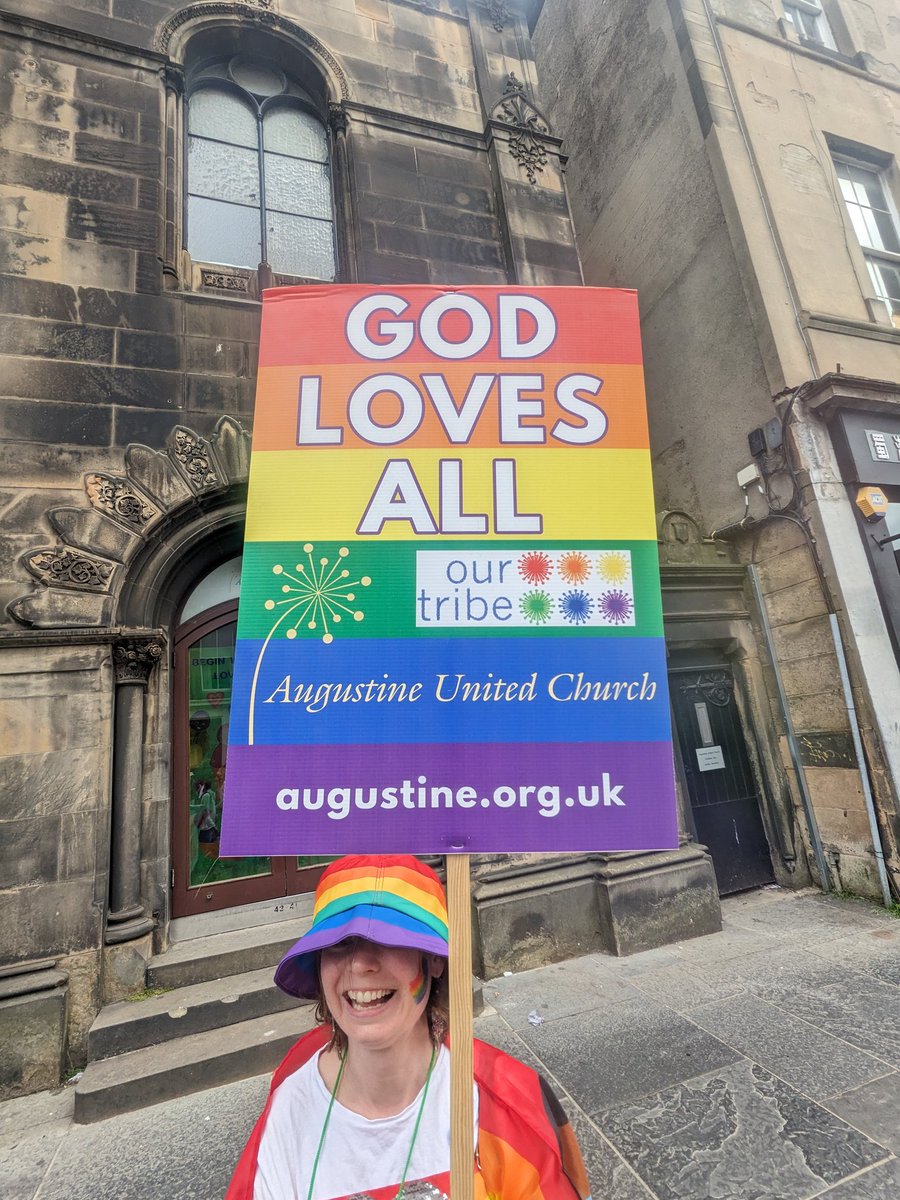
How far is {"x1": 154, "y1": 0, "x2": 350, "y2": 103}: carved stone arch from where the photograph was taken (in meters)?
5.97

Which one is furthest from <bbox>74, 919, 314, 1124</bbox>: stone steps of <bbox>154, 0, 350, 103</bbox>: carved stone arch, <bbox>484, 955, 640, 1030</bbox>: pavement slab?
<bbox>154, 0, 350, 103</bbox>: carved stone arch

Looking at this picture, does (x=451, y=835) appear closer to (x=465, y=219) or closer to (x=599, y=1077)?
(x=599, y=1077)

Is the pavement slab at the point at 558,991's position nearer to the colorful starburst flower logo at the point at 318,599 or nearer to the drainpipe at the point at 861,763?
the drainpipe at the point at 861,763

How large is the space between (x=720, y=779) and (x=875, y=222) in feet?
28.0

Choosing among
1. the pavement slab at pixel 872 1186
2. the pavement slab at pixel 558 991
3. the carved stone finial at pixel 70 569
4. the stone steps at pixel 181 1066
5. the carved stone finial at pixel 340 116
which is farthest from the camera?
the carved stone finial at pixel 340 116

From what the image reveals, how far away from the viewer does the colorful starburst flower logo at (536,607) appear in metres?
1.86

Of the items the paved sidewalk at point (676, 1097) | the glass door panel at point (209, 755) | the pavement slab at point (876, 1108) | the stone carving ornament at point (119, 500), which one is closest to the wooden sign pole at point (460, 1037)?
the paved sidewalk at point (676, 1097)

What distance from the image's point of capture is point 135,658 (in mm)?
4438

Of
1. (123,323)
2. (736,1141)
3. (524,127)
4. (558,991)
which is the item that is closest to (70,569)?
(123,323)

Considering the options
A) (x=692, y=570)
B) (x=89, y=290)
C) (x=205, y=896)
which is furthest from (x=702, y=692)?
(x=89, y=290)

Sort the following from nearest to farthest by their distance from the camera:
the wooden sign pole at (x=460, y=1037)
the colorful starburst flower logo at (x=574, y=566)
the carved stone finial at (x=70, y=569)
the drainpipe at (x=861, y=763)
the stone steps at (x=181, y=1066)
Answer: the wooden sign pole at (x=460, y=1037) < the colorful starburst flower logo at (x=574, y=566) < the stone steps at (x=181, y=1066) < the carved stone finial at (x=70, y=569) < the drainpipe at (x=861, y=763)

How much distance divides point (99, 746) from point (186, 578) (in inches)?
60.1

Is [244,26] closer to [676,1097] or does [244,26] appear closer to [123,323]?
[123,323]

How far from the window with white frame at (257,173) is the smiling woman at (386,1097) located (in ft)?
21.4
